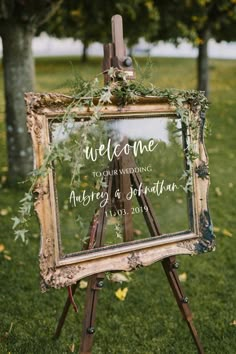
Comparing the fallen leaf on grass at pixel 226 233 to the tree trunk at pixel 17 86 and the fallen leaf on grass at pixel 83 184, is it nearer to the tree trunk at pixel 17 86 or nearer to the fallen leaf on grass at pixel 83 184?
the tree trunk at pixel 17 86

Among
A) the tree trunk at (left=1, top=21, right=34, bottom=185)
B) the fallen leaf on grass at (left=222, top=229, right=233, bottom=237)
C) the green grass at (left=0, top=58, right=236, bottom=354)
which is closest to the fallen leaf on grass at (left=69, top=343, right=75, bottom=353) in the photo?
the green grass at (left=0, top=58, right=236, bottom=354)

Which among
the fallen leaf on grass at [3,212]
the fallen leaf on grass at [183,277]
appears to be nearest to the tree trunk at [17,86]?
the fallen leaf on grass at [3,212]

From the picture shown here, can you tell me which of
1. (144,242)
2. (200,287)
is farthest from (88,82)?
(200,287)

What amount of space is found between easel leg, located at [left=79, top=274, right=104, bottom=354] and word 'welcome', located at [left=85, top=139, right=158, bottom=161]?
0.66 meters

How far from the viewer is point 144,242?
9.68ft

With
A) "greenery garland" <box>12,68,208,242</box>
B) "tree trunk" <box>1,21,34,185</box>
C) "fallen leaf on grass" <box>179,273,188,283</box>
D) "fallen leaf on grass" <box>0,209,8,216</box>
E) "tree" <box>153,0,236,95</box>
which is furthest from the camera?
"tree" <box>153,0,236,95</box>

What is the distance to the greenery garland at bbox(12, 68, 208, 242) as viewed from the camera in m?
2.57

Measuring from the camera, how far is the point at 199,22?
1120cm

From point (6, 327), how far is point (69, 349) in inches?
20.8

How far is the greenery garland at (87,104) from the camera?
257cm

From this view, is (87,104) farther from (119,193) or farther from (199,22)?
(199,22)

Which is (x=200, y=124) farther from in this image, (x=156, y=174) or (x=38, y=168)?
(x=38, y=168)

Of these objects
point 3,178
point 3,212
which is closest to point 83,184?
point 3,212

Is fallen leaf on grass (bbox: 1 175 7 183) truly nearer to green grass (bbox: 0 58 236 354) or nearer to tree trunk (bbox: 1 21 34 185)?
tree trunk (bbox: 1 21 34 185)
